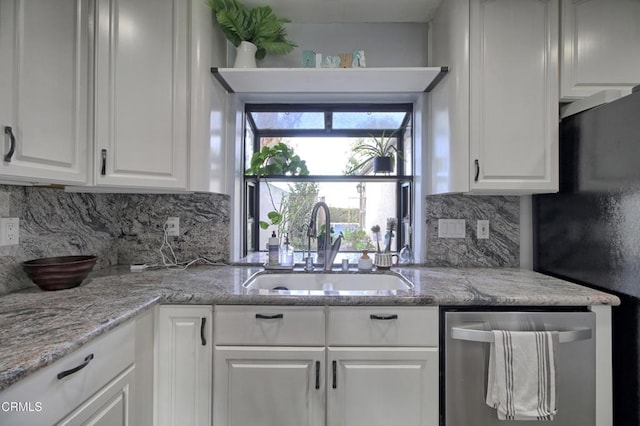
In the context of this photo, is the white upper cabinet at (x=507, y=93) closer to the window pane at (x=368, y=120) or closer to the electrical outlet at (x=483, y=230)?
the electrical outlet at (x=483, y=230)

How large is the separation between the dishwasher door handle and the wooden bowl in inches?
64.8

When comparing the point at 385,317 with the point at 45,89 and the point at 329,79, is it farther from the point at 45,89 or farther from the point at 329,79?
the point at 45,89

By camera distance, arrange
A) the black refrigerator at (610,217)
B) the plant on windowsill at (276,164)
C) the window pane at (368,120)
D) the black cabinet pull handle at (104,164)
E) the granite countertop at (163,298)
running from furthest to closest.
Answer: the window pane at (368,120), the plant on windowsill at (276,164), the black cabinet pull handle at (104,164), the black refrigerator at (610,217), the granite countertop at (163,298)

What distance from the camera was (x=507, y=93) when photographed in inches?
60.6

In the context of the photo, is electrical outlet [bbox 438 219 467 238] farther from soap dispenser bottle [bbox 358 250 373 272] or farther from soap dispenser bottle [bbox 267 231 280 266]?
soap dispenser bottle [bbox 267 231 280 266]

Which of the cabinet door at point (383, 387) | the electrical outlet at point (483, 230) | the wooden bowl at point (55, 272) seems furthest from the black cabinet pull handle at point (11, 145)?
the electrical outlet at point (483, 230)

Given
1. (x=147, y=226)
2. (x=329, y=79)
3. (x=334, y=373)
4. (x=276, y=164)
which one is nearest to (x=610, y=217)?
(x=334, y=373)

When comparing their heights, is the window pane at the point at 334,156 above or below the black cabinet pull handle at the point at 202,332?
above

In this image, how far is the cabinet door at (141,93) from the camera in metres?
1.36

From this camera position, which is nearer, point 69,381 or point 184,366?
point 69,381

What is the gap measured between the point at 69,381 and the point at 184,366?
1.61 feet

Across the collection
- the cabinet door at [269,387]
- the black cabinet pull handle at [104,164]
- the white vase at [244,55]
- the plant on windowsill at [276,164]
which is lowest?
the cabinet door at [269,387]

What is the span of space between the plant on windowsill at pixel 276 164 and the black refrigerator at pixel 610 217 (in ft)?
4.94

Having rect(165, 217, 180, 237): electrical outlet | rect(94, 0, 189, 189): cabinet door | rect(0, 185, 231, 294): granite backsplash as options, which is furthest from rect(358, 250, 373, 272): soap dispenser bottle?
rect(165, 217, 180, 237): electrical outlet
